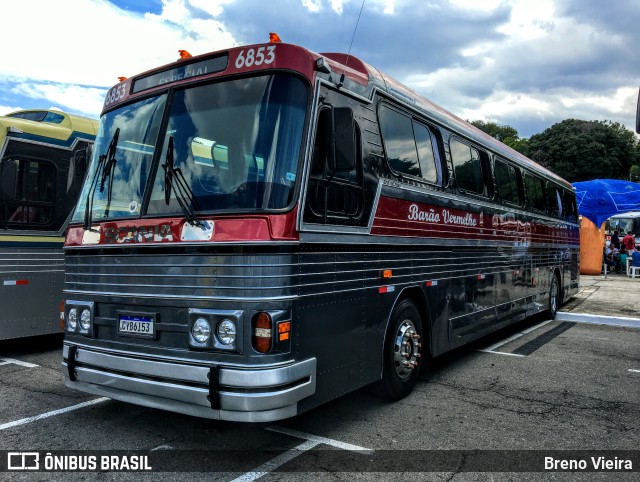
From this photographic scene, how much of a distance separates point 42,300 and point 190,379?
15.4ft

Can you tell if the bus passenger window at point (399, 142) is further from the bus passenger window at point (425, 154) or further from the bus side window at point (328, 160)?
the bus side window at point (328, 160)

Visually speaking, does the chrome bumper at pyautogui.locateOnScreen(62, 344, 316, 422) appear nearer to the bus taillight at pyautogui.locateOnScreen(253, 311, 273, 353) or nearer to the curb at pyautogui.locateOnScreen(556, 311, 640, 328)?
the bus taillight at pyautogui.locateOnScreen(253, 311, 273, 353)

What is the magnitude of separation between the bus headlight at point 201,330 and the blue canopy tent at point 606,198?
21624 mm

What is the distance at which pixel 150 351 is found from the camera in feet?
13.4

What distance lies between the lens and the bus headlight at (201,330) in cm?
381

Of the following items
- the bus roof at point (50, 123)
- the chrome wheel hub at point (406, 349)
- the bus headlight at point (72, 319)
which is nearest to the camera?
the bus headlight at point (72, 319)

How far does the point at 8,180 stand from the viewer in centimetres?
716

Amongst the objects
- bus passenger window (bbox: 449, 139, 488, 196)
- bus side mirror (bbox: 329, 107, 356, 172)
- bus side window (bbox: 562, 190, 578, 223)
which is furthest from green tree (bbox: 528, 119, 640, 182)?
bus side mirror (bbox: 329, 107, 356, 172)

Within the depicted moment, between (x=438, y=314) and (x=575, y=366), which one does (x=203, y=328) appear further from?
(x=575, y=366)

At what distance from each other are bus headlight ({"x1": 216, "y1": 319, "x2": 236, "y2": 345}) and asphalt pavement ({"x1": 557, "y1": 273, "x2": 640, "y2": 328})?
9.73 meters

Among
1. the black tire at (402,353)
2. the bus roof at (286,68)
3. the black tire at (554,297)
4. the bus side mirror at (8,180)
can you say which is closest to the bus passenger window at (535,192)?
the black tire at (554,297)

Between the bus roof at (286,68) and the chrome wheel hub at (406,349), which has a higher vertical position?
the bus roof at (286,68)

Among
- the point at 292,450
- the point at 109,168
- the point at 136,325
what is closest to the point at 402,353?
the point at 292,450

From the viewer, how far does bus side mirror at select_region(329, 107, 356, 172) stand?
13.5 ft
